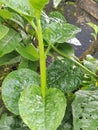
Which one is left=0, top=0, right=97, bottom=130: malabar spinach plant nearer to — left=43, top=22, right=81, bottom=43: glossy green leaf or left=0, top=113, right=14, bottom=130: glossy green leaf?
left=43, top=22, right=81, bottom=43: glossy green leaf

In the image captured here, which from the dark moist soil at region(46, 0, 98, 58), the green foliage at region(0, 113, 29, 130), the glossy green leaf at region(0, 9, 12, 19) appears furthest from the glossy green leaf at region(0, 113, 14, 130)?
the dark moist soil at region(46, 0, 98, 58)

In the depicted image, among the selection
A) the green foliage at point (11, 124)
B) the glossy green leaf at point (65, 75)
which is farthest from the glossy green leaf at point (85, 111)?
the green foliage at point (11, 124)

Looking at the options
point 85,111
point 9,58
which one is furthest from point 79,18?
point 85,111

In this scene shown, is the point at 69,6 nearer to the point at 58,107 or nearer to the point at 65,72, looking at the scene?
the point at 65,72

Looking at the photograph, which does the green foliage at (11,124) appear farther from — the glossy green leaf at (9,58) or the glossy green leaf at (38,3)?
the glossy green leaf at (38,3)

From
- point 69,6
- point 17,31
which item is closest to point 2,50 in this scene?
point 17,31
